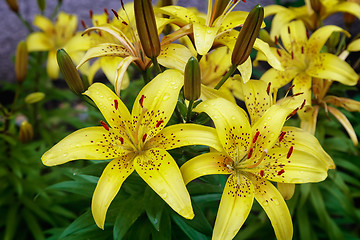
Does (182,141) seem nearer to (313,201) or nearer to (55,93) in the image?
(313,201)

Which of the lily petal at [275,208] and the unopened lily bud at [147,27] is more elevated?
the unopened lily bud at [147,27]

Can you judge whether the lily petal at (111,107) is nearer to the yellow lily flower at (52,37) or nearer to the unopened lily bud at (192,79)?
the unopened lily bud at (192,79)

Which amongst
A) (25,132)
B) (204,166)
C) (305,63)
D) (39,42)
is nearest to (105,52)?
(204,166)

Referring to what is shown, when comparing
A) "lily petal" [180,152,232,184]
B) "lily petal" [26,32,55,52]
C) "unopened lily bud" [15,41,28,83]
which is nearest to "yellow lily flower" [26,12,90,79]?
"lily petal" [26,32,55,52]

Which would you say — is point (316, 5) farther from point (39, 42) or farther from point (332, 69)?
point (39, 42)

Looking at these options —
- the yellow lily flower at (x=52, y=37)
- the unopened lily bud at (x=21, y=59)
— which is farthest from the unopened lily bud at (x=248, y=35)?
the yellow lily flower at (x=52, y=37)

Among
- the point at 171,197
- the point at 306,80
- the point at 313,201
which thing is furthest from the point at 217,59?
the point at 313,201
